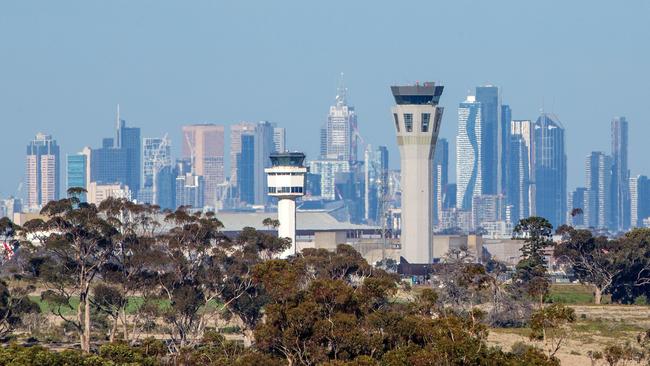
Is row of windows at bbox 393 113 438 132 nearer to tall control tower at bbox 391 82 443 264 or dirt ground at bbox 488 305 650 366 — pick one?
tall control tower at bbox 391 82 443 264

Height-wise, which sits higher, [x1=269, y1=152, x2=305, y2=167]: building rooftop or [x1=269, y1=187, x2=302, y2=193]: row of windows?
[x1=269, y1=152, x2=305, y2=167]: building rooftop

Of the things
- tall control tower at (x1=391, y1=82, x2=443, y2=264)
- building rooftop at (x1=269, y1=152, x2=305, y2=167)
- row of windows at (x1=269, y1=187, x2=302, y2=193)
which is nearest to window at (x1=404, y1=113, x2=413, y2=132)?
tall control tower at (x1=391, y1=82, x2=443, y2=264)

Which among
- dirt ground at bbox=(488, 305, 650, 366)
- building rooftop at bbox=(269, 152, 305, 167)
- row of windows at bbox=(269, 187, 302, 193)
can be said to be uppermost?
building rooftop at bbox=(269, 152, 305, 167)

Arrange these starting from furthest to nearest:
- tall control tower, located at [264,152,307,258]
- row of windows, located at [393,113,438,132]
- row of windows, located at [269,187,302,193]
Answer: row of windows, located at [393,113,438,132] → row of windows, located at [269,187,302,193] → tall control tower, located at [264,152,307,258]

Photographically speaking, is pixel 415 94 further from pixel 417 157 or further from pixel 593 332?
pixel 593 332

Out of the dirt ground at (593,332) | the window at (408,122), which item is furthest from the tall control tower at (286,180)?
the dirt ground at (593,332)

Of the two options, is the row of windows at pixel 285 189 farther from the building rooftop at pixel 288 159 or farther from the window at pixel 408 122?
the window at pixel 408 122

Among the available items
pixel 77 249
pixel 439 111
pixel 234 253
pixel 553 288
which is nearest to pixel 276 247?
pixel 234 253
